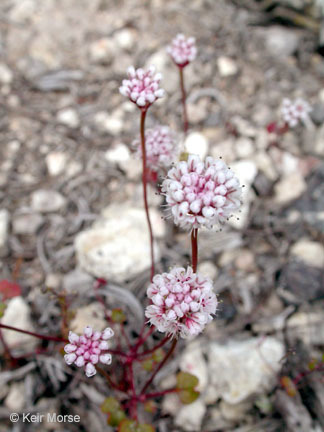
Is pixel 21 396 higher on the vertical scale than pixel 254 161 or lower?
lower

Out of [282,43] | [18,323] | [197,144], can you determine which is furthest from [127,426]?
[282,43]

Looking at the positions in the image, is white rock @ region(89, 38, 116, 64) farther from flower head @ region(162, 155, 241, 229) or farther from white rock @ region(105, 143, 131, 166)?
flower head @ region(162, 155, 241, 229)

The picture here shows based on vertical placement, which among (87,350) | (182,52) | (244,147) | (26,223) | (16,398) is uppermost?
(182,52)

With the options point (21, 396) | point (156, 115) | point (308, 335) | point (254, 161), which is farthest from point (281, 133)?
point (21, 396)

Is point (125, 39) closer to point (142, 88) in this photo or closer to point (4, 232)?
point (142, 88)

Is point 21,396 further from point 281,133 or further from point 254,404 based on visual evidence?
point 281,133

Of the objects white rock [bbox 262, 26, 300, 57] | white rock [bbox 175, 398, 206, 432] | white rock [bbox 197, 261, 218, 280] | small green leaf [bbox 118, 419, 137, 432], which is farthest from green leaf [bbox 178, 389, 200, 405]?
white rock [bbox 262, 26, 300, 57]

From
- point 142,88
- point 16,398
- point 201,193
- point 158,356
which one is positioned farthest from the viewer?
point 16,398
